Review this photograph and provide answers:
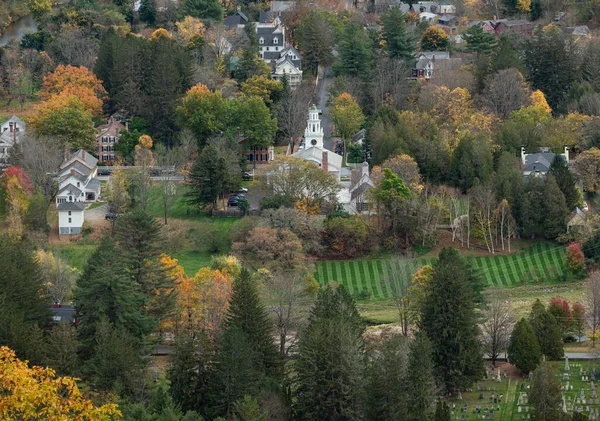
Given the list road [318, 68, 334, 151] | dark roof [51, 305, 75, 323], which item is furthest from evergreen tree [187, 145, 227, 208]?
dark roof [51, 305, 75, 323]

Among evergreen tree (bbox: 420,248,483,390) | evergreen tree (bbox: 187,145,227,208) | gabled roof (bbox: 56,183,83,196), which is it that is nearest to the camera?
evergreen tree (bbox: 420,248,483,390)

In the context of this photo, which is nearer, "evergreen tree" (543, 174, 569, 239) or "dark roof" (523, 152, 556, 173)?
"evergreen tree" (543, 174, 569, 239)

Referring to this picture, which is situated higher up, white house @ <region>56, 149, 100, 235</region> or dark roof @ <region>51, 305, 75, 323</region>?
white house @ <region>56, 149, 100, 235</region>

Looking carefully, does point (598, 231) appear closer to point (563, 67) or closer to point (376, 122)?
point (376, 122)

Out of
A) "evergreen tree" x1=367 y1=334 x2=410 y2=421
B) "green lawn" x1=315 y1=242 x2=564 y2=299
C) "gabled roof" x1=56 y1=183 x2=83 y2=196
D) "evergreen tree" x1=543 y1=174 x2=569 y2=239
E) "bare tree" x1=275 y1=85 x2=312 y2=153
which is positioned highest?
"bare tree" x1=275 y1=85 x2=312 y2=153

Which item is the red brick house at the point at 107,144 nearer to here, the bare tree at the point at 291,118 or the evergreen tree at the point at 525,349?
the bare tree at the point at 291,118

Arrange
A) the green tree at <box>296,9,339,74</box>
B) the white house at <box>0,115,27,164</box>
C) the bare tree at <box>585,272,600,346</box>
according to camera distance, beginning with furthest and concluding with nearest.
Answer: the green tree at <box>296,9,339,74</box> < the white house at <box>0,115,27,164</box> < the bare tree at <box>585,272,600,346</box>

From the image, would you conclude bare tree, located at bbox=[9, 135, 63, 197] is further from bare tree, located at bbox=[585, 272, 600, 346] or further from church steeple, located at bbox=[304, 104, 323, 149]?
bare tree, located at bbox=[585, 272, 600, 346]
